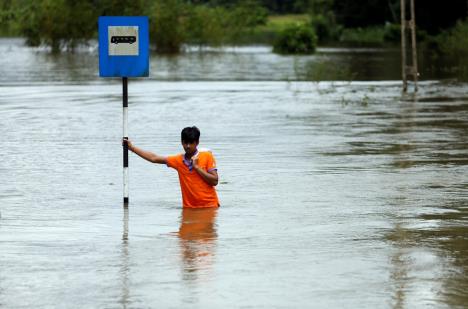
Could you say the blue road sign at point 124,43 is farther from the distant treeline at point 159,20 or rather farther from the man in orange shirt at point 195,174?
the distant treeline at point 159,20

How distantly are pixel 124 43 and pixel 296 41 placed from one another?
67041 millimetres

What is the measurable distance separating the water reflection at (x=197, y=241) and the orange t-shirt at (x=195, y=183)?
12cm

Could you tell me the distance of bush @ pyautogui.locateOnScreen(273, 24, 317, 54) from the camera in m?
79.2

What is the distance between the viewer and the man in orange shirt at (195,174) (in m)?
13.2

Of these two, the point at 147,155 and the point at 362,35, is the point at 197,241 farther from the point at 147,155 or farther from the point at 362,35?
the point at 362,35

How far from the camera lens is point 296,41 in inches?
3152

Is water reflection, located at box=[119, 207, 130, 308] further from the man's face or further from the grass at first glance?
the grass

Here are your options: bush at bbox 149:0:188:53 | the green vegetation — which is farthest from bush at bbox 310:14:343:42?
bush at bbox 149:0:188:53

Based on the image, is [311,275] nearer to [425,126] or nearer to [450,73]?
[425,126]

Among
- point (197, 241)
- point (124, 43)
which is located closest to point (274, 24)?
point (124, 43)

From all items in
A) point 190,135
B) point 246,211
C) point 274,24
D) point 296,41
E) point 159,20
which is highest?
point 274,24

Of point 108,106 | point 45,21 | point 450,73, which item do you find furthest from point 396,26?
point 108,106

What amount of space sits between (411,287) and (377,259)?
1.14 metres

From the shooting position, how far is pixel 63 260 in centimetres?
1021
